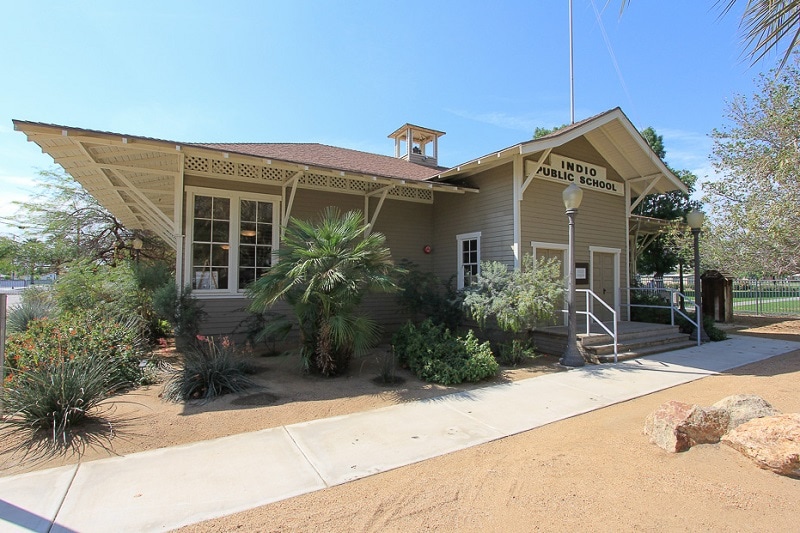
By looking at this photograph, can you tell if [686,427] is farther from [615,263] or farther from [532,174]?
[615,263]

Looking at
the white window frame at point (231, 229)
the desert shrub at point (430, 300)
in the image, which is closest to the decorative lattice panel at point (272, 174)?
the white window frame at point (231, 229)

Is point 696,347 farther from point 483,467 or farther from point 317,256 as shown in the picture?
point 317,256

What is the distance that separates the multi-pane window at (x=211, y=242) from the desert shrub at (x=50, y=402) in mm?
4385

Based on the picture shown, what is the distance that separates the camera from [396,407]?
5039mm

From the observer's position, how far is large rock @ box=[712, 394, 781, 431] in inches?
152

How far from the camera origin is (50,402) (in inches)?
157

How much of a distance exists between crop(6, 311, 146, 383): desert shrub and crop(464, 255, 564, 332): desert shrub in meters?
5.96

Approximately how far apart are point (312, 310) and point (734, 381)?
6.97 meters

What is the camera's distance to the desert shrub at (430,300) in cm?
847

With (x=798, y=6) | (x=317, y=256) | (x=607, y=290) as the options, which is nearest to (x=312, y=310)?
(x=317, y=256)

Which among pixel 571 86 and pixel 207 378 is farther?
pixel 571 86

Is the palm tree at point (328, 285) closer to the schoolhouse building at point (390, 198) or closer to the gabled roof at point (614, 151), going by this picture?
the schoolhouse building at point (390, 198)

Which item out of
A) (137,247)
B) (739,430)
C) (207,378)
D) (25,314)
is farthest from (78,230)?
(739,430)

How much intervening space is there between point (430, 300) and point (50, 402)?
6.34 m
